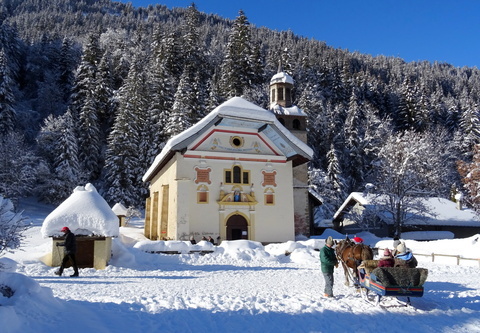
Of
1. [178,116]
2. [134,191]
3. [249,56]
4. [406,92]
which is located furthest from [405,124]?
[134,191]

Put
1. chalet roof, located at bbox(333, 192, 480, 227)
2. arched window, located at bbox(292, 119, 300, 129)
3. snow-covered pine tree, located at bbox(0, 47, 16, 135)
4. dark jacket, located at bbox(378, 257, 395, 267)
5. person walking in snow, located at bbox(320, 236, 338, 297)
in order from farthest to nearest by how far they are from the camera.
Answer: snow-covered pine tree, located at bbox(0, 47, 16, 135) < arched window, located at bbox(292, 119, 300, 129) < chalet roof, located at bbox(333, 192, 480, 227) < person walking in snow, located at bbox(320, 236, 338, 297) < dark jacket, located at bbox(378, 257, 395, 267)

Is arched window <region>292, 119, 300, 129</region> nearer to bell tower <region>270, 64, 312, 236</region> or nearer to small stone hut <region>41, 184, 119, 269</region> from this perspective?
bell tower <region>270, 64, 312, 236</region>

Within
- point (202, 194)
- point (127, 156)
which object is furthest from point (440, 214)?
point (127, 156)

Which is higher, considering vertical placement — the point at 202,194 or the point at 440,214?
the point at 202,194

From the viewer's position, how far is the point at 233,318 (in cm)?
702

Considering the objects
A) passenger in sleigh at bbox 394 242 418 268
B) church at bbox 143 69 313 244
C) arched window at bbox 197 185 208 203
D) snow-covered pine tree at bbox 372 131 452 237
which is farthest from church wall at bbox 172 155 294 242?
passenger in sleigh at bbox 394 242 418 268

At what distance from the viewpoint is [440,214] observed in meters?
37.2

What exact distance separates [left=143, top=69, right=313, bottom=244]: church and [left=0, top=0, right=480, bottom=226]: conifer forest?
10.9 meters

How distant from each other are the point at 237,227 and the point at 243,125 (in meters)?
6.85

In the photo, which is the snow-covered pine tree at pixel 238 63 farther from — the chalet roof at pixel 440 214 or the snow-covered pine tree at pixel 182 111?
the chalet roof at pixel 440 214

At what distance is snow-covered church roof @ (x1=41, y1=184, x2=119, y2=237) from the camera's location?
13.3 metres

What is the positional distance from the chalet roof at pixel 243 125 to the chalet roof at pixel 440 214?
10.7 metres

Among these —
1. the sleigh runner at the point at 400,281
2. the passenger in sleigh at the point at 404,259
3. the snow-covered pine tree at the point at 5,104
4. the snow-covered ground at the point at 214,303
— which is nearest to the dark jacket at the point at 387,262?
the passenger in sleigh at the point at 404,259

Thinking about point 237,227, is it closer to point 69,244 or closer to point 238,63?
point 69,244
